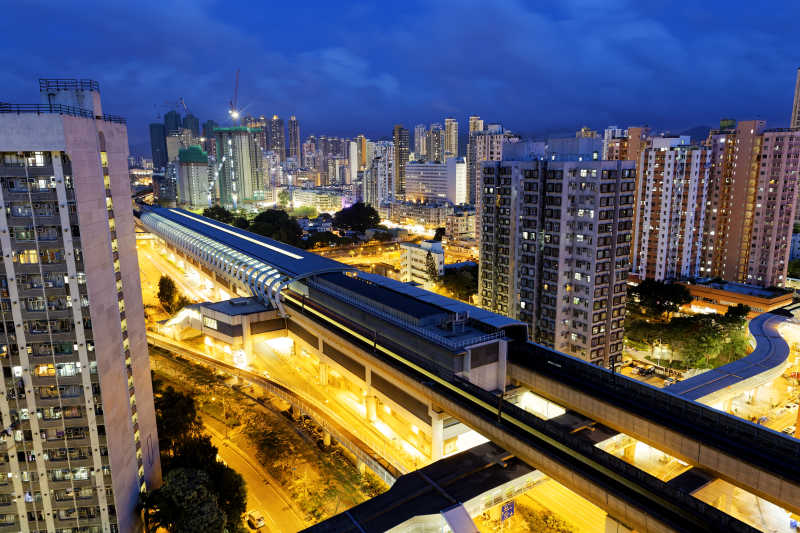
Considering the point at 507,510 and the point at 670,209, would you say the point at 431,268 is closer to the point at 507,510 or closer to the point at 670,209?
the point at 670,209

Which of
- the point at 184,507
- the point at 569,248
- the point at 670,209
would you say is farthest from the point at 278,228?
the point at 184,507

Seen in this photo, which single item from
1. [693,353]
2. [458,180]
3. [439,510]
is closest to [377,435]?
[439,510]

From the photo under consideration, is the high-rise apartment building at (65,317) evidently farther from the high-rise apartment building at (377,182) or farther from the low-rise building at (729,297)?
the high-rise apartment building at (377,182)

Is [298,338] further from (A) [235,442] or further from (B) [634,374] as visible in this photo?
(B) [634,374]

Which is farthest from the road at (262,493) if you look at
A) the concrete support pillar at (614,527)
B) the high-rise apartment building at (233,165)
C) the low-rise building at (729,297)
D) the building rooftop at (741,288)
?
the high-rise apartment building at (233,165)

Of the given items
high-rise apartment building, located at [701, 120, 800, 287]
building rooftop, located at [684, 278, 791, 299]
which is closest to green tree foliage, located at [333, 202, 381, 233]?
high-rise apartment building, located at [701, 120, 800, 287]

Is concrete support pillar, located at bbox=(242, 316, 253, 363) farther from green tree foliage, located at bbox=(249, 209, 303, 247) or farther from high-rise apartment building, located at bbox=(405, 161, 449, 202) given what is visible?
high-rise apartment building, located at bbox=(405, 161, 449, 202)
